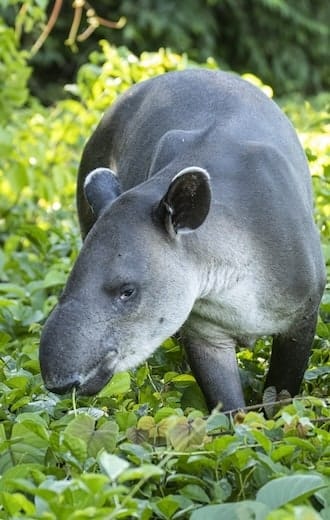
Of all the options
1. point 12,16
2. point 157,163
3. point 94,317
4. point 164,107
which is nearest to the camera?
point 94,317

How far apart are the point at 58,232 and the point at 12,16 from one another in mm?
7462

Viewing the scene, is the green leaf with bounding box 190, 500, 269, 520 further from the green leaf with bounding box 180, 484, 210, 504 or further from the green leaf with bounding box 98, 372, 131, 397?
the green leaf with bounding box 98, 372, 131, 397

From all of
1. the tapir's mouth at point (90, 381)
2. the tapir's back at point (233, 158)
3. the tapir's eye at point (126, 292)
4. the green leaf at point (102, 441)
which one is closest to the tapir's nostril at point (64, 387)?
the tapir's mouth at point (90, 381)

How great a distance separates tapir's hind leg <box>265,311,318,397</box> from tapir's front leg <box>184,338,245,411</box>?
0.18 metres

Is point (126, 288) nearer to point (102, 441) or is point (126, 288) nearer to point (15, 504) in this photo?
point (102, 441)

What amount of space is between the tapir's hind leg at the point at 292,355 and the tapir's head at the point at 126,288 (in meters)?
0.51

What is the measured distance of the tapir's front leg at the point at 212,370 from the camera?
4820mm

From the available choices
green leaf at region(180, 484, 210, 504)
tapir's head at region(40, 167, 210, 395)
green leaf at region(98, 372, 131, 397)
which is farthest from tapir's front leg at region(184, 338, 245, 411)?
green leaf at region(180, 484, 210, 504)

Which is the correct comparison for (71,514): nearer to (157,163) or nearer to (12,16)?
(157,163)

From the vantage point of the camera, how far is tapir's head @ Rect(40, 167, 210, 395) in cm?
412

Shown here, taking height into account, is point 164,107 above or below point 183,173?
below

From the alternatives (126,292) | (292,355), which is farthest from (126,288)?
(292,355)

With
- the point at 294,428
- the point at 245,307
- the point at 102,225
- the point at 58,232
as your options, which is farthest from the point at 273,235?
the point at 58,232

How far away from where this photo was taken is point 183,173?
430 cm
